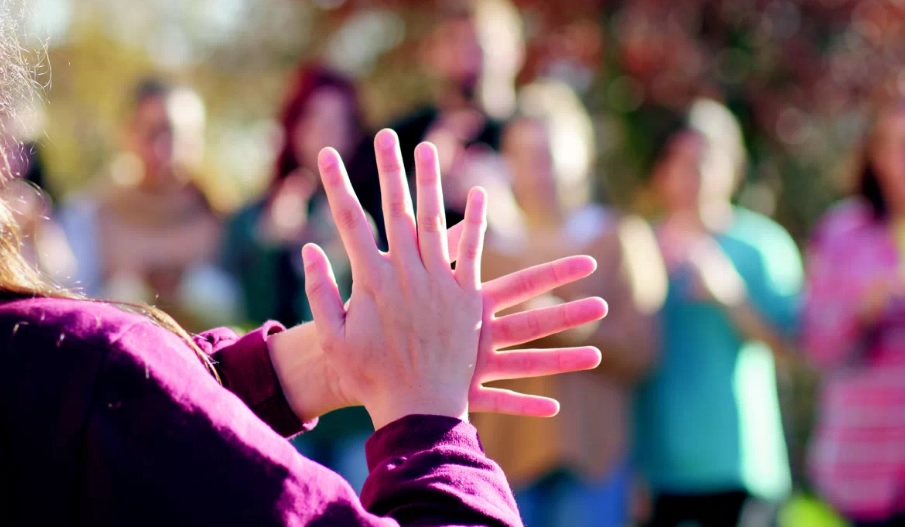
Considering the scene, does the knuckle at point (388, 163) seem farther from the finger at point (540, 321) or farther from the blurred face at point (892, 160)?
the blurred face at point (892, 160)

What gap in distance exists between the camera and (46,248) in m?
3.50

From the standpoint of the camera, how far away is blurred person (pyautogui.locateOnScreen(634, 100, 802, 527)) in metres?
3.68

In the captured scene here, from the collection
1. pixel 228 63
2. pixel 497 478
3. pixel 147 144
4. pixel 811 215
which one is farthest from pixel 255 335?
pixel 228 63

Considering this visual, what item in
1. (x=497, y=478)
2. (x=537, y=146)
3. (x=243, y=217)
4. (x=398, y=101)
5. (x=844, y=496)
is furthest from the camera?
(x=398, y=101)

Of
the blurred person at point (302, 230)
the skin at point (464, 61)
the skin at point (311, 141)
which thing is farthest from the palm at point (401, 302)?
the skin at point (464, 61)

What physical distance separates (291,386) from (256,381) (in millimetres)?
44

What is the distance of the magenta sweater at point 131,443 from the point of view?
963mm

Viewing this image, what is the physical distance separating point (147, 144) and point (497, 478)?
324 cm

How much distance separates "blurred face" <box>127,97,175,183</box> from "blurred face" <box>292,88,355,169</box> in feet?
1.54

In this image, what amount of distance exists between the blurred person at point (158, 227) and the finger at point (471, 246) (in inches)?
103

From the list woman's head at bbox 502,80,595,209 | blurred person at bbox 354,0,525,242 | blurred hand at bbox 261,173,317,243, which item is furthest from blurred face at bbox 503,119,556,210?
blurred hand at bbox 261,173,317,243

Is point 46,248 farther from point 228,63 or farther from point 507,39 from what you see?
point 228,63

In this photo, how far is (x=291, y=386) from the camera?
53.7 inches

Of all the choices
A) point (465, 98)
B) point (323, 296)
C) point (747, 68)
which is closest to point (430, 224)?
point (323, 296)
